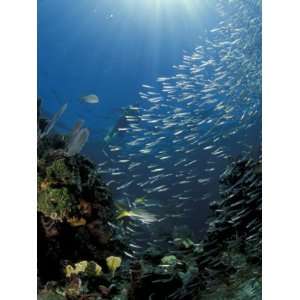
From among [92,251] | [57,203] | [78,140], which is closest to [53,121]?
[78,140]

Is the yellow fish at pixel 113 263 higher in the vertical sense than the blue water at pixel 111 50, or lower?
lower

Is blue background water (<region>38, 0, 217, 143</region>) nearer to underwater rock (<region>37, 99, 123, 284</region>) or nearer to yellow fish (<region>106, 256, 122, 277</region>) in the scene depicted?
underwater rock (<region>37, 99, 123, 284</region>)

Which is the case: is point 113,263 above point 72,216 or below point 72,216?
below

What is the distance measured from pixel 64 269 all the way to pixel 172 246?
745mm

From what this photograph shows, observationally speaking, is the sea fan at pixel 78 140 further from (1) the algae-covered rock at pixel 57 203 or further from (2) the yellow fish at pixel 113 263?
(2) the yellow fish at pixel 113 263

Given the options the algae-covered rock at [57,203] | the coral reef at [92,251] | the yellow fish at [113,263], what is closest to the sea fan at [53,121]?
the coral reef at [92,251]

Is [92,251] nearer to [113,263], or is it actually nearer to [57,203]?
[113,263]

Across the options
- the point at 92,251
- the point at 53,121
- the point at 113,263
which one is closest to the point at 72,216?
the point at 92,251

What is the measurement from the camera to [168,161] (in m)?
3.64

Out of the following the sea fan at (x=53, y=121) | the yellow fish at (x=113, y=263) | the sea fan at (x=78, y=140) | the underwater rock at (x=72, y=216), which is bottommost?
the yellow fish at (x=113, y=263)

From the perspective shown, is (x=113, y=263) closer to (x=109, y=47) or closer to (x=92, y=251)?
(x=92, y=251)

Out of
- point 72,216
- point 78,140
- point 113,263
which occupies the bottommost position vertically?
point 113,263

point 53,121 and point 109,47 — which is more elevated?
point 109,47
